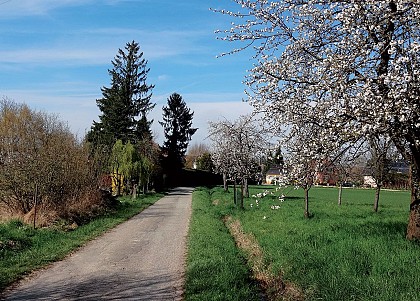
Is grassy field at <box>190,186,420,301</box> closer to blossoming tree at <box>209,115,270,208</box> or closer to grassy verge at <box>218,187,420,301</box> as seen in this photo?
grassy verge at <box>218,187,420,301</box>

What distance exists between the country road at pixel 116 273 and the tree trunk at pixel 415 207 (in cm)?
489

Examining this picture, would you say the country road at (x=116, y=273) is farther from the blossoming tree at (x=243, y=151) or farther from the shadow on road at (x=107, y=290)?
the blossoming tree at (x=243, y=151)

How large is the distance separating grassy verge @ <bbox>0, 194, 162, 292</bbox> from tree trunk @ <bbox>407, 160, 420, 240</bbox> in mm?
7875

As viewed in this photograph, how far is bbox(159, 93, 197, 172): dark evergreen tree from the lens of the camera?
63219 millimetres

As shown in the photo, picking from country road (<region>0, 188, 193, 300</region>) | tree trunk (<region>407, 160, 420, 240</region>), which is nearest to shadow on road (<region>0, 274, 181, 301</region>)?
country road (<region>0, 188, 193, 300</region>)

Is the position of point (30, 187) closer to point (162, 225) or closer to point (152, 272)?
point (162, 225)

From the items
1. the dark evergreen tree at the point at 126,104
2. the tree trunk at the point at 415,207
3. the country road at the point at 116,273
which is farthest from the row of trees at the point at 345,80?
the dark evergreen tree at the point at 126,104

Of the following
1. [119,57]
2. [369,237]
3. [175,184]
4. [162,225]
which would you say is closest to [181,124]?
[175,184]

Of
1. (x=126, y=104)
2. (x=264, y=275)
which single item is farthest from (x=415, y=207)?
(x=126, y=104)

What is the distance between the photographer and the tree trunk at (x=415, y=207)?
891 centimetres

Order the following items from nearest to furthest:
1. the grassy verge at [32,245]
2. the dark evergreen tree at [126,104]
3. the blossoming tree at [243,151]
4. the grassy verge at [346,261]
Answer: the grassy verge at [346,261] → the grassy verge at [32,245] → the blossoming tree at [243,151] → the dark evergreen tree at [126,104]

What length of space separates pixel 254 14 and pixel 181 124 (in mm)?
57282

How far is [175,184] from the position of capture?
209 feet

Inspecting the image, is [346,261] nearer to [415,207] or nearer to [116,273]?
[415,207]
